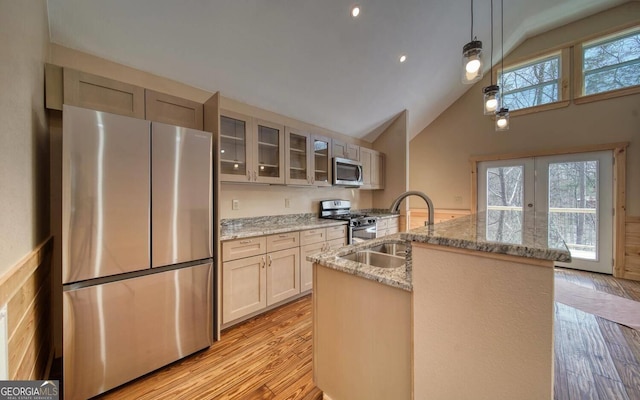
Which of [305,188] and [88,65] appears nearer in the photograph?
[88,65]

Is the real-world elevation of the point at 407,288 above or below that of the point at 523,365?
above

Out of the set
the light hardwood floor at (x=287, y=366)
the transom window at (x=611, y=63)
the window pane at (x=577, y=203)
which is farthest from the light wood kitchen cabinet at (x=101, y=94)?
the transom window at (x=611, y=63)

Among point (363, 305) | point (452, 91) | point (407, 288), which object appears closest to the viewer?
point (407, 288)

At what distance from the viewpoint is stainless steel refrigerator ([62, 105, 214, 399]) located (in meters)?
1.45

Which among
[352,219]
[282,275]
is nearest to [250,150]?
[282,275]

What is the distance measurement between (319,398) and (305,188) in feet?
8.48

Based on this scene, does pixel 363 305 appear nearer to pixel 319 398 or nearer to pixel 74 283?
pixel 319 398

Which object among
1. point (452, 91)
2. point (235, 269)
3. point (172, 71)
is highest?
point (452, 91)

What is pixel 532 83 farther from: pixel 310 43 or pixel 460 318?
pixel 460 318

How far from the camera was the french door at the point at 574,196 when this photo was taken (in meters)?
3.61

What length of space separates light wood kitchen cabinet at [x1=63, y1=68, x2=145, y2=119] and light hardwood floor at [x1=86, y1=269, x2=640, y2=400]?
2014 mm

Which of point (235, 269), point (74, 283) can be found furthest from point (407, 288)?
point (74, 283)

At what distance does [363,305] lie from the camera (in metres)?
1.15

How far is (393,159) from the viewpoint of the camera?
4625mm
